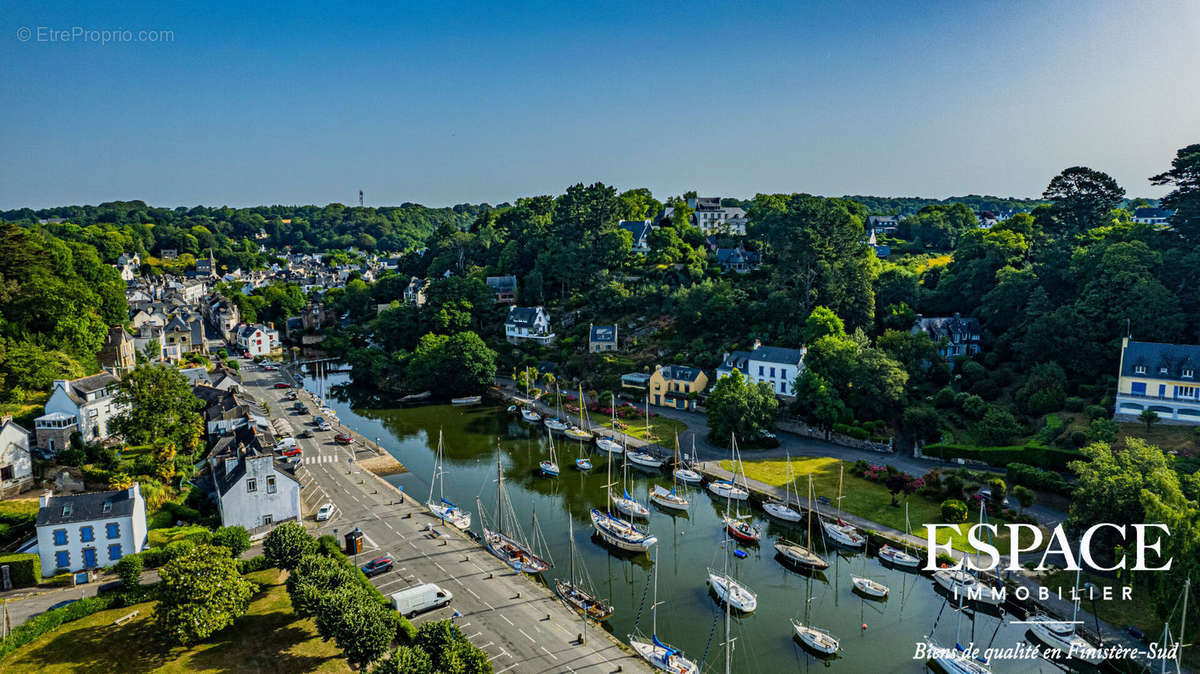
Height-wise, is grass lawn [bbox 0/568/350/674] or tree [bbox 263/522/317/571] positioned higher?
tree [bbox 263/522/317/571]

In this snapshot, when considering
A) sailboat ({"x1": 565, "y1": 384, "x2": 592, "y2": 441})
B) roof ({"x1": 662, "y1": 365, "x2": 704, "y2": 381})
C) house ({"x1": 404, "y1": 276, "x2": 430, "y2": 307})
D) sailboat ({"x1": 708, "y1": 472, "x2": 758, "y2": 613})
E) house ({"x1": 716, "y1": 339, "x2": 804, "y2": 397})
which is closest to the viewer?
sailboat ({"x1": 708, "y1": 472, "x2": 758, "y2": 613})

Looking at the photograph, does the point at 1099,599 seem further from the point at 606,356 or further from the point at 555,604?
the point at 606,356

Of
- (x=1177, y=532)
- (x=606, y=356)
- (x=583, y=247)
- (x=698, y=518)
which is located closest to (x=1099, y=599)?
(x=1177, y=532)

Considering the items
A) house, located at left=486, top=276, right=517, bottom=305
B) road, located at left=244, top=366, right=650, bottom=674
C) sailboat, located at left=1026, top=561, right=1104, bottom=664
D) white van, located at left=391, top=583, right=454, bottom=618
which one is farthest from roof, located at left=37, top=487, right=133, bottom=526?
house, located at left=486, top=276, right=517, bottom=305

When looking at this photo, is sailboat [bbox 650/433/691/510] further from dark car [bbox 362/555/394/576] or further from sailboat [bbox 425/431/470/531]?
dark car [bbox 362/555/394/576]

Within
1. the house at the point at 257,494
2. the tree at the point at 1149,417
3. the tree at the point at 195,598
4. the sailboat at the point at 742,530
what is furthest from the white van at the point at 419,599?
the tree at the point at 1149,417

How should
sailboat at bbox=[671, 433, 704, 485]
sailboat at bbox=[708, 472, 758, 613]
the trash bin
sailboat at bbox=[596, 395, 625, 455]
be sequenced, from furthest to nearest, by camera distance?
sailboat at bbox=[596, 395, 625, 455] < sailboat at bbox=[671, 433, 704, 485] < the trash bin < sailboat at bbox=[708, 472, 758, 613]

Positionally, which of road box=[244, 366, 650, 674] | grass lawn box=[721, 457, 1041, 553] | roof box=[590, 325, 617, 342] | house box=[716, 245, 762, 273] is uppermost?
house box=[716, 245, 762, 273]
